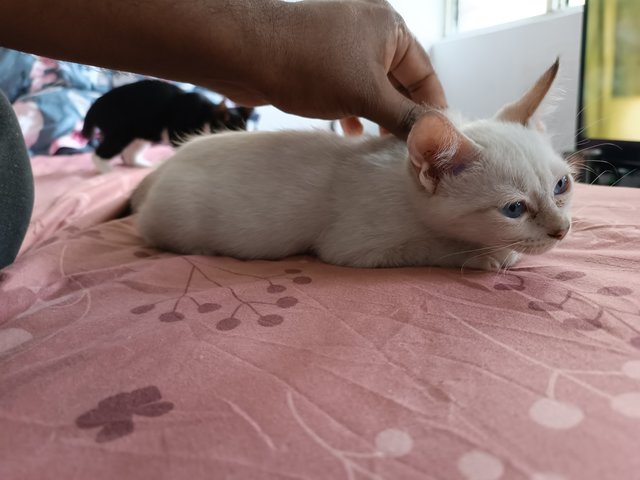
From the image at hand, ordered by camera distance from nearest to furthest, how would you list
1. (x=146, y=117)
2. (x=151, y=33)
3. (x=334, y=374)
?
1. (x=334, y=374)
2. (x=151, y=33)
3. (x=146, y=117)

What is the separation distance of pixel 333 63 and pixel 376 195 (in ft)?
0.95

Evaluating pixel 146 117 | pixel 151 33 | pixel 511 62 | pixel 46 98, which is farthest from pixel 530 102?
pixel 46 98

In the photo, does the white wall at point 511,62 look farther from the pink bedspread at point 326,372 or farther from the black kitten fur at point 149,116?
the pink bedspread at point 326,372

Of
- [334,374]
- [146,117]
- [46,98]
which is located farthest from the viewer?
[46,98]

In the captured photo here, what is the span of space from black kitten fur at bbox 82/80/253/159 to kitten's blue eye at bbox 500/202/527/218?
185 cm

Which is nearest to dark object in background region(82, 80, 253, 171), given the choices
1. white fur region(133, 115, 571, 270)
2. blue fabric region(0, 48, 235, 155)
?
blue fabric region(0, 48, 235, 155)

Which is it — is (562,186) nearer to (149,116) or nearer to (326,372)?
(326,372)

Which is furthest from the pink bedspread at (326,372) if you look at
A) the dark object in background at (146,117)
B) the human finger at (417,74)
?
the dark object in background at (146,117)

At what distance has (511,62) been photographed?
3000mm

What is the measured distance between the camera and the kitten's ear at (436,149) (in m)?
0.82

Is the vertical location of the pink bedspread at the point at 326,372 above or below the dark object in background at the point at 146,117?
below

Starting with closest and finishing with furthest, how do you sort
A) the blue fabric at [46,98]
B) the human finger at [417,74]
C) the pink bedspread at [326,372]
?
1. the pink bedspread at [326,372]
2. the human finger at [417,74]
3. the blue fabric at [46,98]

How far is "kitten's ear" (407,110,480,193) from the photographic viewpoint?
822 millimetres

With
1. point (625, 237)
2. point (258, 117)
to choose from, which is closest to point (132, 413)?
point (625, 237)
